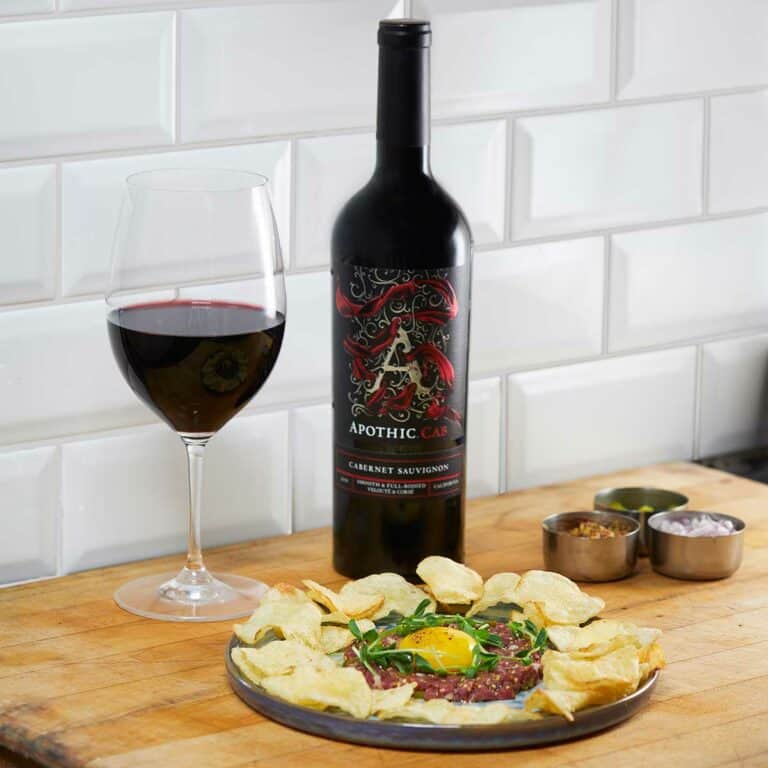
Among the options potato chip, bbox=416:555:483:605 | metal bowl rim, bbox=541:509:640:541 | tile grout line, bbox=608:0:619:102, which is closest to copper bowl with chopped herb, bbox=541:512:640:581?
metal bowl rim, bbox=541:509:640:541

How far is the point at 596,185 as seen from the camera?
4.64ft

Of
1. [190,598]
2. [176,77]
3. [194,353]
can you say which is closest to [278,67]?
[176,77]

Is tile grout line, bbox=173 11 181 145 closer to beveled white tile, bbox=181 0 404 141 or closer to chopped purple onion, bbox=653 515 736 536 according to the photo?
beveled white tile, bbox=181 0 404 141

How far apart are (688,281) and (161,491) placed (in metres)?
0.56

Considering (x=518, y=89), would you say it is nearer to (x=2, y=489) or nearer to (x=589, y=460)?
(x=589, y=460)

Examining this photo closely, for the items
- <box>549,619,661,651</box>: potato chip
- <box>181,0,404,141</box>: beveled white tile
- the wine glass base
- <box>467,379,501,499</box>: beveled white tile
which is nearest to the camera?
<box>549,619,661,651</box>: potato chip

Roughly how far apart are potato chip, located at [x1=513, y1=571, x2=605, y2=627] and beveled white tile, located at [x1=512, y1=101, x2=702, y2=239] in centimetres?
41

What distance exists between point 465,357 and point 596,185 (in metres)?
0.36

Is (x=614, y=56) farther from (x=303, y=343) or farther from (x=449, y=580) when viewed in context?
(x=449, y=580)

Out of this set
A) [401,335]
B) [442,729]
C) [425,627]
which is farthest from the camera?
[401,335]

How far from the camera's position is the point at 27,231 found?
1128 mm

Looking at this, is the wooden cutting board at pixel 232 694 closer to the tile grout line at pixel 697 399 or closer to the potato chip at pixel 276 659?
the potato chip at pixel 276 659

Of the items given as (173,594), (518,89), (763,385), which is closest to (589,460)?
(763,385)

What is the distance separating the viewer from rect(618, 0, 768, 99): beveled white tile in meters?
1.41
